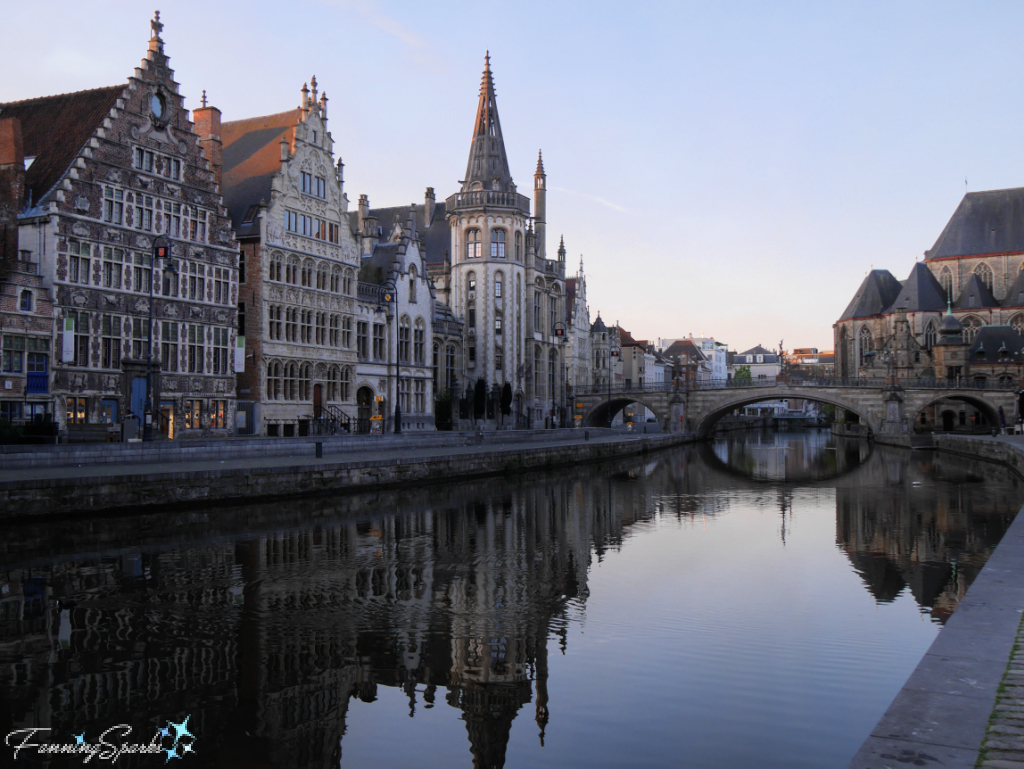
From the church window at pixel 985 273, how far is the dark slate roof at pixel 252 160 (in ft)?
255

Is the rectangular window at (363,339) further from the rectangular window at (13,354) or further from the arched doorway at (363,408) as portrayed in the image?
the rectangular window at (13,354)

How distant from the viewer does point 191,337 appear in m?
36.8

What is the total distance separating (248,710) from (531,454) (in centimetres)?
3251

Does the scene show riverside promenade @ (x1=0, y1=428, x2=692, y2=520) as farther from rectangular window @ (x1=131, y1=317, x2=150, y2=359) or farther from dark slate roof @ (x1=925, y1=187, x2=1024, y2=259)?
dark slate roof @ (x1=925, y1=187, x2=1024, y2=259)

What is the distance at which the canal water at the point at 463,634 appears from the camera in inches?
359

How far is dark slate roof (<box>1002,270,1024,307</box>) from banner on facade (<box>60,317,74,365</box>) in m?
88.8

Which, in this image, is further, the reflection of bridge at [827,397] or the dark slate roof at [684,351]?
the dark slate roof at [684,351]

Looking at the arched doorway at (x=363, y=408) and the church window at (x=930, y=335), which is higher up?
the church window at (x=930, y=335)

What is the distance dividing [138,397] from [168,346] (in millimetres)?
2854

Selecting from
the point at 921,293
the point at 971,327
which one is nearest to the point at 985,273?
the point at 971,327

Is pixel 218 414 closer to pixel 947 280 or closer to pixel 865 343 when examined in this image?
pixel 947 280

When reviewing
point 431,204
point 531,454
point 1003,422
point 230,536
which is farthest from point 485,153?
point 230,536

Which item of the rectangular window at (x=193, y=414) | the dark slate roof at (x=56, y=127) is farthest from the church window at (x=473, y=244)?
the dark slate roof at (x=56, y=127)

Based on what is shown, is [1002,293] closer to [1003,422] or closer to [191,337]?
[1003,422]
